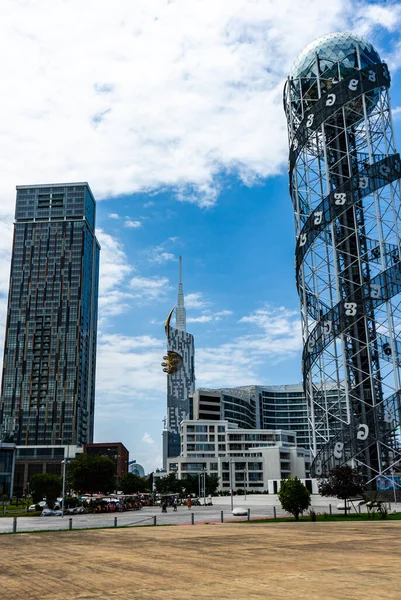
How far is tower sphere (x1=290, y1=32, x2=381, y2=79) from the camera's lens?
3081 inches

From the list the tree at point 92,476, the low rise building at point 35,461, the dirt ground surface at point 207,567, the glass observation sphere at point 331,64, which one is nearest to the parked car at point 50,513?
the tree at point 92,476

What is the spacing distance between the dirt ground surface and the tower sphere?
6719 cm

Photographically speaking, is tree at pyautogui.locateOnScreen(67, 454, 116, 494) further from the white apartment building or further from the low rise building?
the low rise building

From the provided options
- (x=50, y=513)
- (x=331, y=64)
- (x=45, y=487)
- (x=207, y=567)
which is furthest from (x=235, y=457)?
(x=207, y=567)

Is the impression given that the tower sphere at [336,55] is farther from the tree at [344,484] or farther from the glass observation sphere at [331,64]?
the tree at [344,484]

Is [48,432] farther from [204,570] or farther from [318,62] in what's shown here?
[204,570]

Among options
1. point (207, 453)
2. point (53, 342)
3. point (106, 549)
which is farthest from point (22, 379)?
point (106, 549)

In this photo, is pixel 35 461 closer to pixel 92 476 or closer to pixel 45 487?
pixel 45 487

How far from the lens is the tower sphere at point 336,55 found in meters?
78.2

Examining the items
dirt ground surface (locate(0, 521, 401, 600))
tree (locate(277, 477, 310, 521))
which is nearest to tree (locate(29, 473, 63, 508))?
tree (locate(277, 477, 310, 521))

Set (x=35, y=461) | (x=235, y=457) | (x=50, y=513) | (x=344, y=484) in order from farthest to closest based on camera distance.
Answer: (x=35, y=461) < (x=235, y=457) < (x=50, y=513) < (x=344, y=484)

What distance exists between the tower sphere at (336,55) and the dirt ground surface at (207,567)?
67190 mm

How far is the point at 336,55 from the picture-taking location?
78750mm

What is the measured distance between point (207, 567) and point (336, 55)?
76738mm
